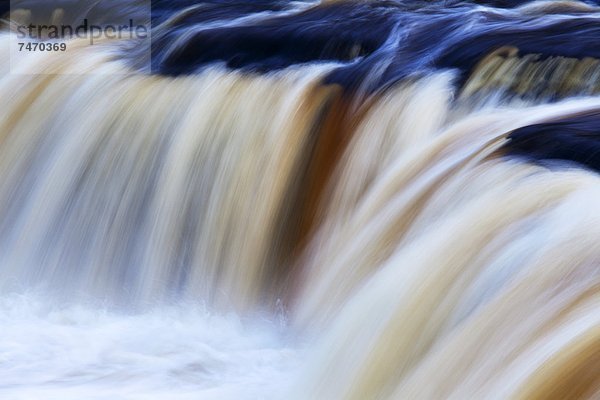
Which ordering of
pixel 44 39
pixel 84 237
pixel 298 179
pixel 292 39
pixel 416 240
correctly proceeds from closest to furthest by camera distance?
pixel 416 240
pixel 298 179
pixel 84 237
pixel 292 39
pixel 44 39

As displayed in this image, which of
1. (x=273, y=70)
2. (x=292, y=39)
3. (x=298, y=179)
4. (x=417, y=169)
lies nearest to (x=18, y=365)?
(x=298, y=179)

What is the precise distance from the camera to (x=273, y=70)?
5.07 meters

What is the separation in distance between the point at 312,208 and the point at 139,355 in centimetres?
91

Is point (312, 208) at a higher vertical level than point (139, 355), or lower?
higher

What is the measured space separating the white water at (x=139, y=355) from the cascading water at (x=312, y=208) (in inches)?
0.4

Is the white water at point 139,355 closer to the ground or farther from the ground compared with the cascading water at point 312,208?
closer to the ground

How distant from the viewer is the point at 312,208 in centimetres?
430

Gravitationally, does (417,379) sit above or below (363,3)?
below

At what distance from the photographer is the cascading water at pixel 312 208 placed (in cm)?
303

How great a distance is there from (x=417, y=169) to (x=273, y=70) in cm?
129

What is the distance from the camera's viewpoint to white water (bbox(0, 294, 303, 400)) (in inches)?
142

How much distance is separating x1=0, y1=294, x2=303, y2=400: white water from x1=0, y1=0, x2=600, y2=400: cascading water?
1cm

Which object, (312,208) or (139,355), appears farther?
(312,208)

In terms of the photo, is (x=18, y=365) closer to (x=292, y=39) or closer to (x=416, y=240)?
(x=416, y=240)
